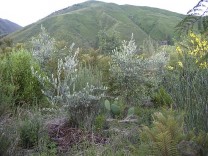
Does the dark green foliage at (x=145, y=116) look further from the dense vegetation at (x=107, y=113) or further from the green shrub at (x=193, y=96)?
the green shrub at (x=193, y=96)

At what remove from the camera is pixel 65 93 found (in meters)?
5.85

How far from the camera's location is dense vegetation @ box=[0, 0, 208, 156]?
2537 mm

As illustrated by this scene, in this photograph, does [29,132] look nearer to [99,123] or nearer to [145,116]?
[99,123]

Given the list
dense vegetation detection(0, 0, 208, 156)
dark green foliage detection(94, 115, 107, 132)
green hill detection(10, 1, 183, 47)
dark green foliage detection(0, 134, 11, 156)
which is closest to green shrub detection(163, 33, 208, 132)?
dense vegetation detection(0, 0, 208, 156)

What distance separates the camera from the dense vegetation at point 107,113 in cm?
254

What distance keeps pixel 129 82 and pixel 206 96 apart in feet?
17.6

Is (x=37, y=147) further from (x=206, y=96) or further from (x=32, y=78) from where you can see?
(x=32, y=78)

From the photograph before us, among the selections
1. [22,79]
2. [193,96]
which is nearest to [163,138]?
[193,96]

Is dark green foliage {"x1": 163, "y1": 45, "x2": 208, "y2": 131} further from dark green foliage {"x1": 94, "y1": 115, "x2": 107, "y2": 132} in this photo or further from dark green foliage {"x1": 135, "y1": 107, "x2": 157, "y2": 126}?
dark green foliage {"x1": 94, "y1": 115, "x2": 107, "y2": 132}

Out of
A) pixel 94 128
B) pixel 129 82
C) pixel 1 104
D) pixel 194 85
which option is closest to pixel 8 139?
pixel 1 104

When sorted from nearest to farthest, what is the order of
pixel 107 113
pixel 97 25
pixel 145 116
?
pixel 145 116
pixel 107 113
pixel 97 25

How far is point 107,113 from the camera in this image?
21.0 feet

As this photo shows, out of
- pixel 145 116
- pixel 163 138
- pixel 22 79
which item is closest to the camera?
pixel 163 138

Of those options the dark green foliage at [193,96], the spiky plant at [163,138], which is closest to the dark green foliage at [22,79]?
the dark green foliage at [193,96]
